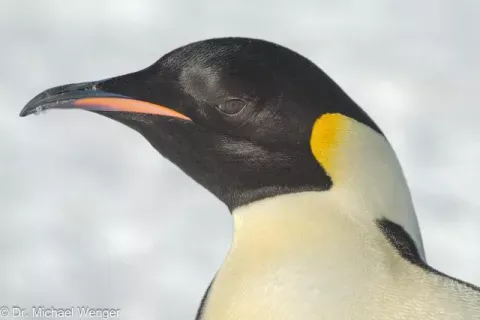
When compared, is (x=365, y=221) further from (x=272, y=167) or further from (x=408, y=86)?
(x=408, y=86)

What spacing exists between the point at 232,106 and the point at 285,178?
14cm

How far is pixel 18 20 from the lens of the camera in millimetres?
5191

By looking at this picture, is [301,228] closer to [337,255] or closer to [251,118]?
[337,255]

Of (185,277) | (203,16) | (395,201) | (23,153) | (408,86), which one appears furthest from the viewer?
(203,16)

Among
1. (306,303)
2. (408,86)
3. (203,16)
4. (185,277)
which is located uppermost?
(203,16)

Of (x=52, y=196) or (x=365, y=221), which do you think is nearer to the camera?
(x=365, y=221)

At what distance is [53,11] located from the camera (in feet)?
17.5

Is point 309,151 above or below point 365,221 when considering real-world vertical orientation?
above

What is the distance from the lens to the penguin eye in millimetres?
1153

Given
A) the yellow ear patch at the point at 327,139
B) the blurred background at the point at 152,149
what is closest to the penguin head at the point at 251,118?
the yellow ear patch at the point at 327,139

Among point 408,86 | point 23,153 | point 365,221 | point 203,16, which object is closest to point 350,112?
point 365,221

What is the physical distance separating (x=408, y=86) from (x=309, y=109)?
3716 millimetres

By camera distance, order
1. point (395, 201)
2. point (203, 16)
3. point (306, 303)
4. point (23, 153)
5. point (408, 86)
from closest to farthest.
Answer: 1. point (306, 303)
2. point (395, 201)
3. point (23, 153)
4. point (408, 86)
5. point (203, 16)

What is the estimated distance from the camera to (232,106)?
1.16 metres
